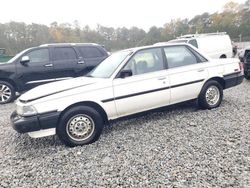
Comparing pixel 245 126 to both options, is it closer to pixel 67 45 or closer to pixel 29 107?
pixel 29 107

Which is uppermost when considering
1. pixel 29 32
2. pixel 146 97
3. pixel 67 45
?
pixel 29 32

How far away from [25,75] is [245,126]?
648 cm

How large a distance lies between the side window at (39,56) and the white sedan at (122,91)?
3.81 metres

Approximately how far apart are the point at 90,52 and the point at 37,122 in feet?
18.3

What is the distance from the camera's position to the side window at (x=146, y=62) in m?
4.63

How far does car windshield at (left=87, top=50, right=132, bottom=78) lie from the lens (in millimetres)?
4659

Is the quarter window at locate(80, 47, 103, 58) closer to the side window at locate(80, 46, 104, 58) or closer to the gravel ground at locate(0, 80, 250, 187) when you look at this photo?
the side window at locate(80, 46, 104, 58)

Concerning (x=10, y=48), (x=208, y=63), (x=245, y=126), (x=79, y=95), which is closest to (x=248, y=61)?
(x=208, y=63)

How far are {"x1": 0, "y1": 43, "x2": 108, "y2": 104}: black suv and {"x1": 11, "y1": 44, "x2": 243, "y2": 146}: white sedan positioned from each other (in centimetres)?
355

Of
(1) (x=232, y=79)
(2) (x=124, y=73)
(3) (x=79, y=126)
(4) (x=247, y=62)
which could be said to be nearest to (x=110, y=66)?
(2) (x=124, y=73)

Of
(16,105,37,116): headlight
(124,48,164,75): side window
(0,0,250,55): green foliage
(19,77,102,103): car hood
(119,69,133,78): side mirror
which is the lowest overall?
(16,105,37,116): headlight

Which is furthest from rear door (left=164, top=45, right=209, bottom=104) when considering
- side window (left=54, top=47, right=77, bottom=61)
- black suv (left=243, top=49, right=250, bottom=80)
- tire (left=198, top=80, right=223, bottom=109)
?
side window (left=54, top=47, right=77, bottom=61)

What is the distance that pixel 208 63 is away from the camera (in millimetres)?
5430

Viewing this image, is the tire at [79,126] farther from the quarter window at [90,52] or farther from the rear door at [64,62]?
the quarter window at [90,52]
